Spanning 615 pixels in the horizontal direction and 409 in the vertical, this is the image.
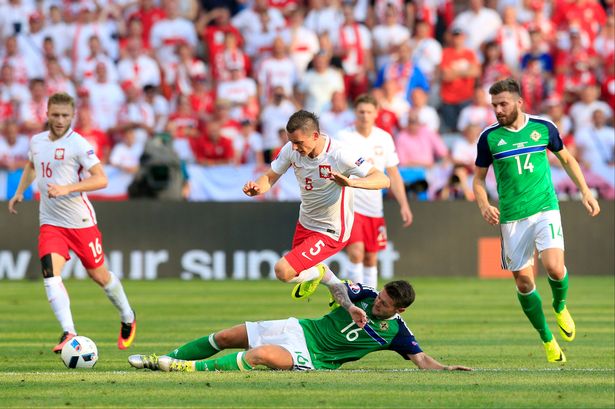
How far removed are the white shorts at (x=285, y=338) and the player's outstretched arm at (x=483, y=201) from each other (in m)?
2.02

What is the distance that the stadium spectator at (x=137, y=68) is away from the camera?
24000 millimetres

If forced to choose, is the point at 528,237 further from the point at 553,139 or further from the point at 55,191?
the point at 55,191

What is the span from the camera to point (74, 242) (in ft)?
40.5

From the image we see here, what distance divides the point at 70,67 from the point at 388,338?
15.9m

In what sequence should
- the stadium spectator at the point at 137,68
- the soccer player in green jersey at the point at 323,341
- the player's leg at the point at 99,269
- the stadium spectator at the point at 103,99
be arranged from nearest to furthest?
the soccer player in green jersey at the point at 323,341, the player's leg at the point at 99,269, the stadium spectator at the point at 103,99, the stadium spectator at the point at 137,68

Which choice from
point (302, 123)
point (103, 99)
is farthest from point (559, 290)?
point (103, 99)

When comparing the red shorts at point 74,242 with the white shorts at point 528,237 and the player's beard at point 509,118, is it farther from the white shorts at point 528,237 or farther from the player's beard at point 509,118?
the player's beard at point 509,118

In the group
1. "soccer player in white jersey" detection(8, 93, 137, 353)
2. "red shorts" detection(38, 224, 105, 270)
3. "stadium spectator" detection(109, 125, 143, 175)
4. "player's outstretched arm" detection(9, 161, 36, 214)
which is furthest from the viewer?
"stadium spectator" detection(109, 125, 143, 175)

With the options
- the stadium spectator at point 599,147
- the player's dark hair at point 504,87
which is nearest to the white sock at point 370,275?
the player's dark hair at point 504,87

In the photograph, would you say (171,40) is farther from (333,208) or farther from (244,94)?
(333,208)

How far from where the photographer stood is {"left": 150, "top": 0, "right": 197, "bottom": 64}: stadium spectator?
24688mm

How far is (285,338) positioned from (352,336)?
0.52 metres

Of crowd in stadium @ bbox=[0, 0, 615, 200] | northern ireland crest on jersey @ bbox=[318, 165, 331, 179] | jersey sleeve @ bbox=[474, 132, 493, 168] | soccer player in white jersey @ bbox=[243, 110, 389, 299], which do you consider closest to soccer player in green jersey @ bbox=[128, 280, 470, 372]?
soccer player in white jersey @ bbox=[243, 110, 389, 299]

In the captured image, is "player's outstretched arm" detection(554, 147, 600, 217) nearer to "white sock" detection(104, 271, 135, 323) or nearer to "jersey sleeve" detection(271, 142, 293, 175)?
"jersey sleeve" detection(271, 142, 293, 175)
